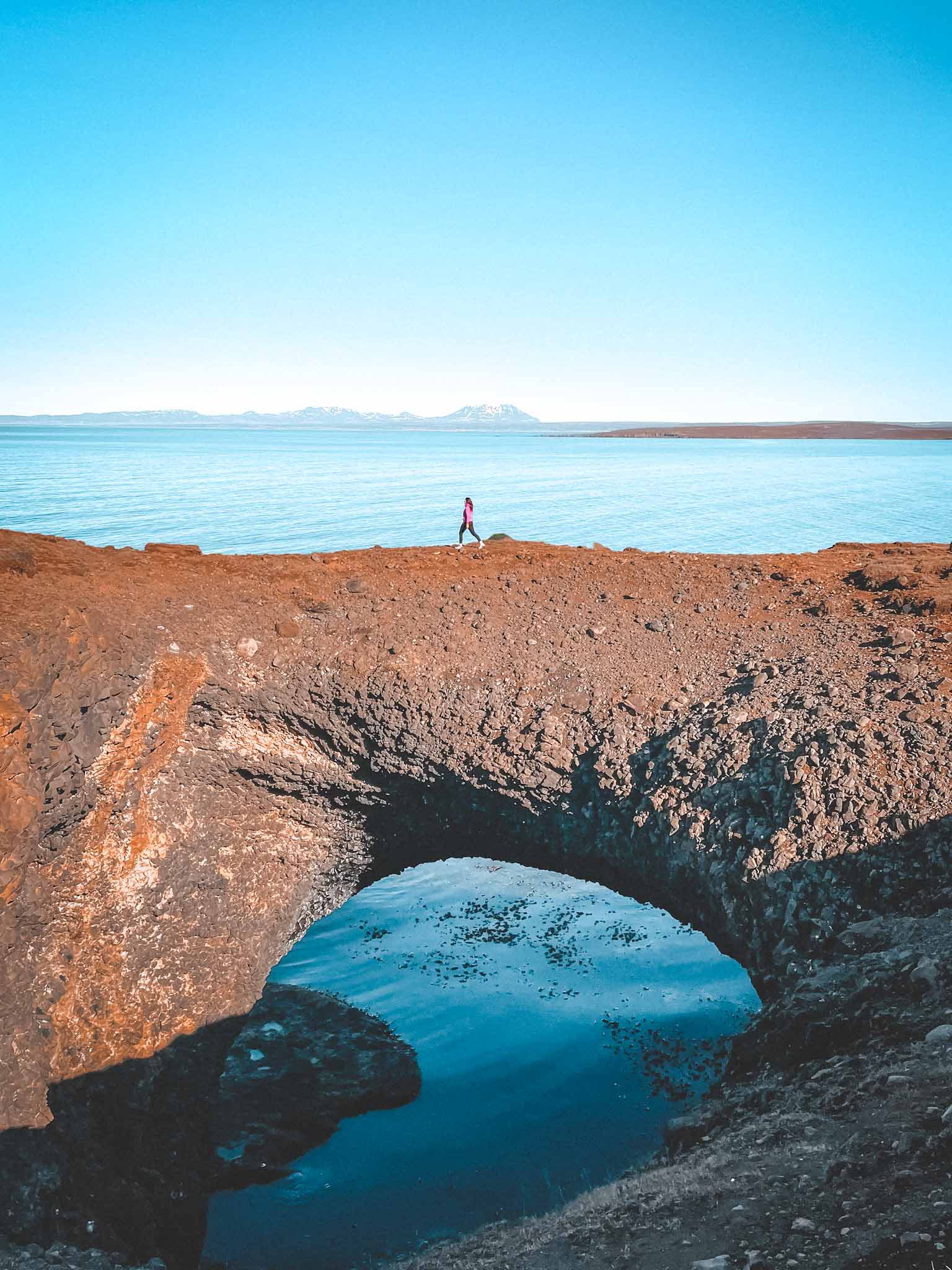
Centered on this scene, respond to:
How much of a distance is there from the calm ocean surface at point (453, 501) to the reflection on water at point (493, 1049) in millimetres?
23515

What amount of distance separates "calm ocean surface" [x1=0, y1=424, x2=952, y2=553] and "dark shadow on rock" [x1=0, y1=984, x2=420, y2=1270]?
26.7 meters

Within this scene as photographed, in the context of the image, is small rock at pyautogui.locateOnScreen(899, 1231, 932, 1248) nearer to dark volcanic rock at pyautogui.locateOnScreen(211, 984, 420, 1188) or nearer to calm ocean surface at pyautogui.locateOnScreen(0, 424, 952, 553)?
dark volcanic rock at pyautogui.locateOnScreen(211, 984, 420, 1188)

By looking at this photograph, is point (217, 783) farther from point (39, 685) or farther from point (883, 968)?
point (883, 968)

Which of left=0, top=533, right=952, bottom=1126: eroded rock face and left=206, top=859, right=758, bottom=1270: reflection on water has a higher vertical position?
left=0, top=533, right=952, bottom=1126: eroded rock face

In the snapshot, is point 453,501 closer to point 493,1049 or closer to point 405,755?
point 493,1049

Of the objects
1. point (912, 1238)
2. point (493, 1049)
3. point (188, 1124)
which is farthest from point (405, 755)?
point (912, 1238)

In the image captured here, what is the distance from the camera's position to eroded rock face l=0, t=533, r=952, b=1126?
9086 millimetres

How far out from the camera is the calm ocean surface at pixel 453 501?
42812 millimetres

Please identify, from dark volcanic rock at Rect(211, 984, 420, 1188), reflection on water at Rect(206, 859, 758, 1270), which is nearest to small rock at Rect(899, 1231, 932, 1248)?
reflection on water at Rect(206, 859, 758, 1270)

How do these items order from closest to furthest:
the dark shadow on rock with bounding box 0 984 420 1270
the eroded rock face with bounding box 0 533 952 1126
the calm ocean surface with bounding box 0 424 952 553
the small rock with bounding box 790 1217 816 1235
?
the small rock with bounding box 790 1217 816 1235 < the dark shadow on rock with bounding box 0 984 420 1270 < the eroded rock face with bounding box 0 533 952 1126 < the calm ocean surface with bounding box 0 424 952 553

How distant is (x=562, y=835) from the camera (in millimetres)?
11203

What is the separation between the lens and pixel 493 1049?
13.6 metres

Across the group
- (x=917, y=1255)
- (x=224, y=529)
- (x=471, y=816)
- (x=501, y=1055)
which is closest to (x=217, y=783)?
(x=471, y=816)

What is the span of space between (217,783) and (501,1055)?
647 cm
